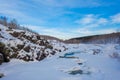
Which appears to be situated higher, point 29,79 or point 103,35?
point 103,35

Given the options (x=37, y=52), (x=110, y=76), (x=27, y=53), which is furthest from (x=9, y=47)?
(x=110, y=76)

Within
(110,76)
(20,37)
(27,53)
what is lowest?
(110,76)

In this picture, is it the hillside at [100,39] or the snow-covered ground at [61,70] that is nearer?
the snow-covered ground at [61,70]

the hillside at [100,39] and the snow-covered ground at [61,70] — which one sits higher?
the hillside at [100,39]

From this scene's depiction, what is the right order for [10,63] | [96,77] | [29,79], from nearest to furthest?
[29,79] < [96,77] < [10,63]

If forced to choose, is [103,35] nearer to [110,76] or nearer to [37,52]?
[37,52]

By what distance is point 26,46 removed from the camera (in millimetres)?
18422

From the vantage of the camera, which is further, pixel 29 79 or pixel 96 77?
pixel 96 77

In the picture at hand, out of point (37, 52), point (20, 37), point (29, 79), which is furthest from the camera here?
point (20, 37)

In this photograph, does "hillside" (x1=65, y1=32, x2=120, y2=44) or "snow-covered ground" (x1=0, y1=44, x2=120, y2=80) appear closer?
"snow-covered ground" (x1=0, y1=44, x2=120, y2=80)

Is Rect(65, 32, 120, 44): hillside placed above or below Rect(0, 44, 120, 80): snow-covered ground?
above

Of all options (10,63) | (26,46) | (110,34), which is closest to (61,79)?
(10,63)

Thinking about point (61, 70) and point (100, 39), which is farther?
point (100, 39)

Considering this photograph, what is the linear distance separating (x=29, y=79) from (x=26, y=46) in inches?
381
